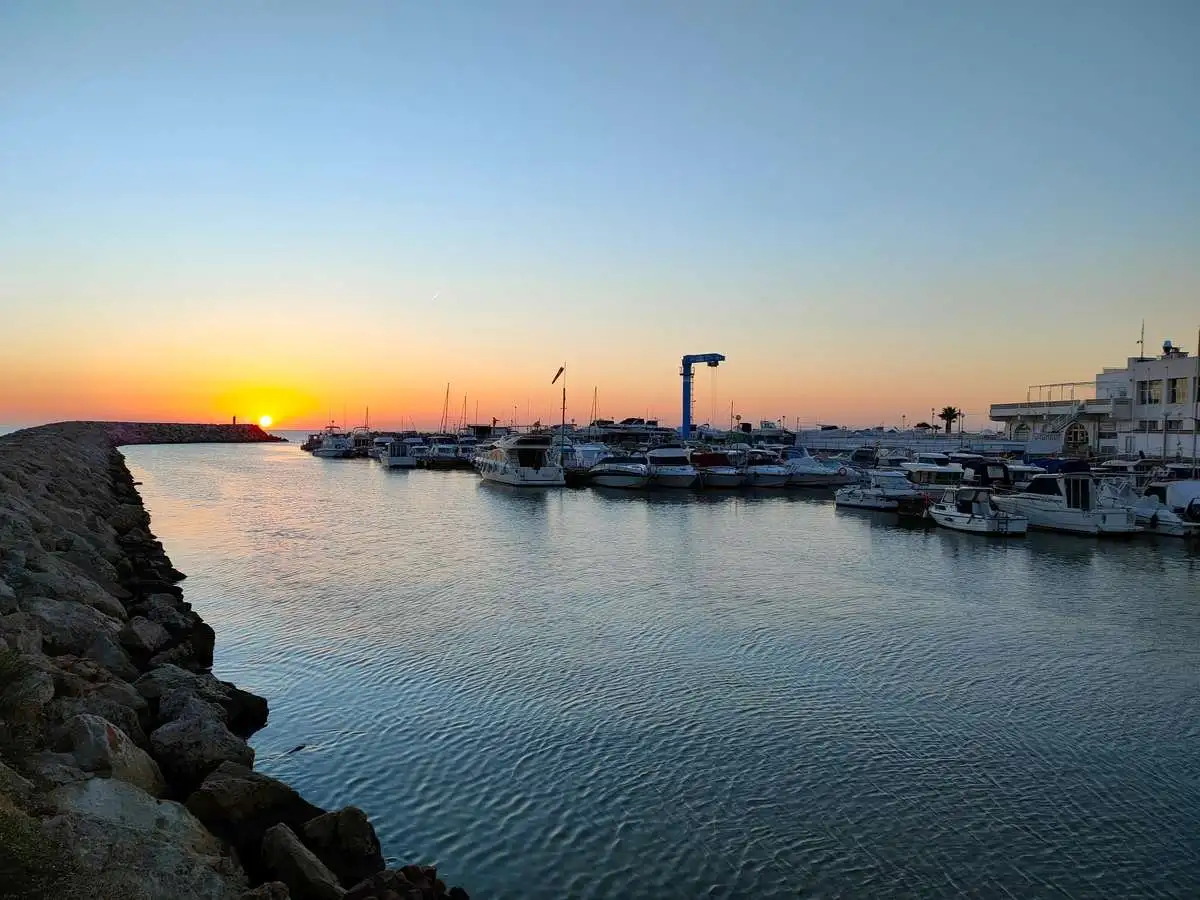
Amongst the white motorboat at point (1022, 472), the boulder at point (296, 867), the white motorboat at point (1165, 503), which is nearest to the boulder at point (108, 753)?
the boulder at point (296, 867)

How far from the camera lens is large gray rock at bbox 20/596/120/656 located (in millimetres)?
10797

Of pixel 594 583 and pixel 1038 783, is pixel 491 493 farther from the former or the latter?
pixel 1038 783

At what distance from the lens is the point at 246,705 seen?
442 inches

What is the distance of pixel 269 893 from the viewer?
5.77 metres

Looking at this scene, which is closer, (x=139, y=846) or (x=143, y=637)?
(x=139, y=846)

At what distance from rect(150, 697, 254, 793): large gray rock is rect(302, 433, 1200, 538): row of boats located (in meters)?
33.5

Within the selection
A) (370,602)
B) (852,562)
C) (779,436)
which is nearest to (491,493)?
(852,562)

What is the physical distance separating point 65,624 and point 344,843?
264 inches

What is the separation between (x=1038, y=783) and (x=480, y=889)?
713cm

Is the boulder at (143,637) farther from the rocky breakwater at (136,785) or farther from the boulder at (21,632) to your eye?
the boulder at (21,632)

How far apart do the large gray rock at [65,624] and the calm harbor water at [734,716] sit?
8.45 feet

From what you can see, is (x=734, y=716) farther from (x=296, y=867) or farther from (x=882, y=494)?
(x=882, y=494)

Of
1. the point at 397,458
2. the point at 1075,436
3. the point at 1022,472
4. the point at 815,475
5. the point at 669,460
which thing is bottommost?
the point at 815,475

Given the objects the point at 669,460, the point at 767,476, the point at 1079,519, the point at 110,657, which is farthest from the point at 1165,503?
the point at 110,657
